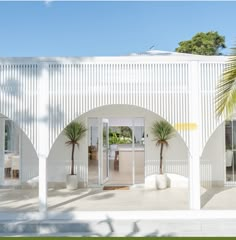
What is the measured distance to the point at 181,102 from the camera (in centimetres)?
928

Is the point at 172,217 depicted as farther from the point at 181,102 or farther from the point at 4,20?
the point at 4,20

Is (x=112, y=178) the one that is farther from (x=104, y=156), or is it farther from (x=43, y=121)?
(x=43, y=121)

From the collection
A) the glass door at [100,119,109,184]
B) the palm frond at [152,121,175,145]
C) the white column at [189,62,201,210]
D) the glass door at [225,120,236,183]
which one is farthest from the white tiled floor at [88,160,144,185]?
the white column at [189,62,201,210]

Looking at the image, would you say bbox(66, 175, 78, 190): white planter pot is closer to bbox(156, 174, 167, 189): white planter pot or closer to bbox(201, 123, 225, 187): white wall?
bbox(156, 174, 167, 189): white planter pot

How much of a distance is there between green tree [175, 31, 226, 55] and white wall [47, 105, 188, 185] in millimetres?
21931

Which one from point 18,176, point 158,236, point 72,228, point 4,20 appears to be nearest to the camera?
point 158,236

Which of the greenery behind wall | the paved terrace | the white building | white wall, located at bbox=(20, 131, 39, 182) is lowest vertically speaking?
the paved terrace

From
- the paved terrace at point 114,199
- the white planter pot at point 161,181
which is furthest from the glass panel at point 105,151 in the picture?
the white planter pot at point 161,181

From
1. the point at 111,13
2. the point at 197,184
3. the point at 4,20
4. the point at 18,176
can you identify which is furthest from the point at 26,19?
the point at 197,184

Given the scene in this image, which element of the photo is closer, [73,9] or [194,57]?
[194,57]

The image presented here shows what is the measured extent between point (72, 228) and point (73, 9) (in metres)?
12.1

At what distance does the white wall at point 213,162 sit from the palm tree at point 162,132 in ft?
4.99

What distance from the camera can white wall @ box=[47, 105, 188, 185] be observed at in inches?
499

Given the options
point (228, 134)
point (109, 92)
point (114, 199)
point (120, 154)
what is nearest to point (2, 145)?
point (114, 199)
